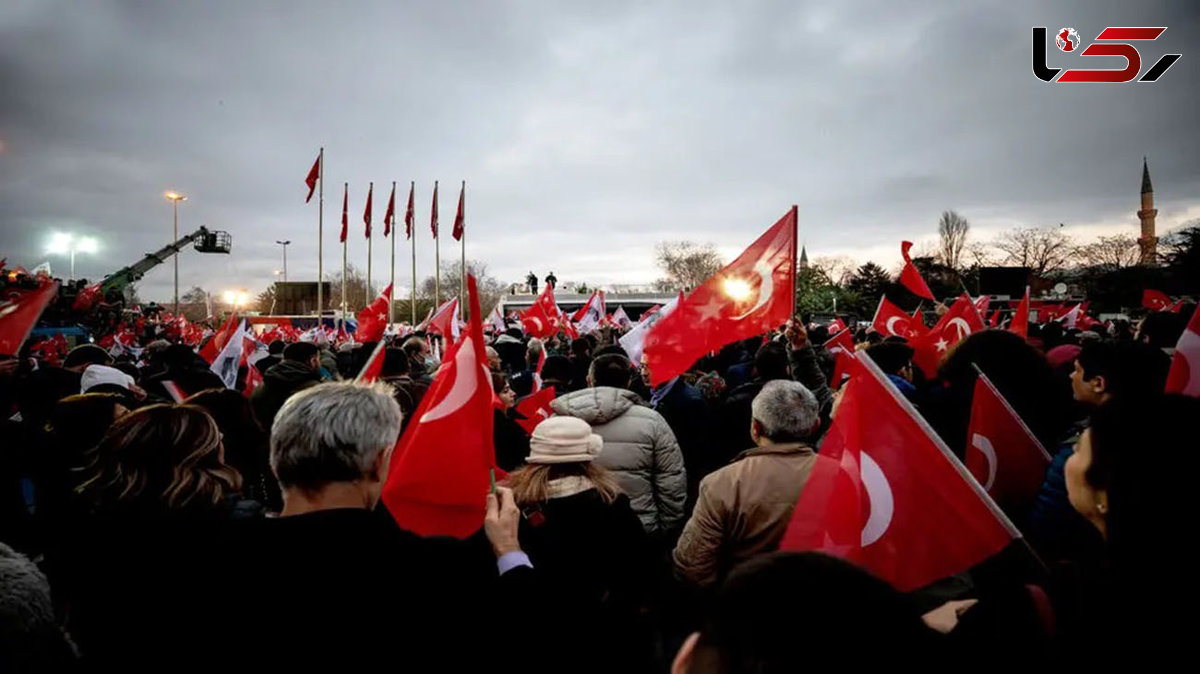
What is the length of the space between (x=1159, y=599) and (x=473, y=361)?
77.6 inches

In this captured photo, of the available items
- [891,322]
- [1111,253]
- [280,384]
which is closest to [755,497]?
[280,384]

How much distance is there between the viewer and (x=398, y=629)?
1565 millimetres

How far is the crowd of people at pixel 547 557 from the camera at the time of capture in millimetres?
1201

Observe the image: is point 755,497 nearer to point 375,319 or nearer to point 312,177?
point 375,319

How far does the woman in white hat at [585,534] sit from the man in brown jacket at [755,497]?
421 mm

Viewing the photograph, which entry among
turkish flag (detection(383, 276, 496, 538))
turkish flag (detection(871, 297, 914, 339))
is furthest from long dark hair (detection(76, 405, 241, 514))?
turkish flag (detection(871, 297, 914, 339))

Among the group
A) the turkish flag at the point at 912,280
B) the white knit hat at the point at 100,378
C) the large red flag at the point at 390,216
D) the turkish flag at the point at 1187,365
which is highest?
the large red flag at the point at 390,216

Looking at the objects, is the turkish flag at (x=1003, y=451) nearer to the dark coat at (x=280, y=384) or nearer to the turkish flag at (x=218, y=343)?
the dark coat at (x=280, y=384)

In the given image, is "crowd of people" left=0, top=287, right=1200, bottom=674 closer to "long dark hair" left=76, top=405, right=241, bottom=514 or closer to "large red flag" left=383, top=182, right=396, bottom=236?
"long dark hair" left=76, top=405, right=241, bottom=514

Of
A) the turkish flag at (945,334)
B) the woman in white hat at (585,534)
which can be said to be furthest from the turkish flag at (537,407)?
the turkish flag at (945,334)

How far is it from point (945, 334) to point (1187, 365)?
444 centimetres

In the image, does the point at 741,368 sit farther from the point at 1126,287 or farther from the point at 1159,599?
the point at 1126,287

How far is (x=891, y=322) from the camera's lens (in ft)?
26.9

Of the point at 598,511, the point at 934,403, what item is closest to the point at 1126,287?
the point at 934,403
